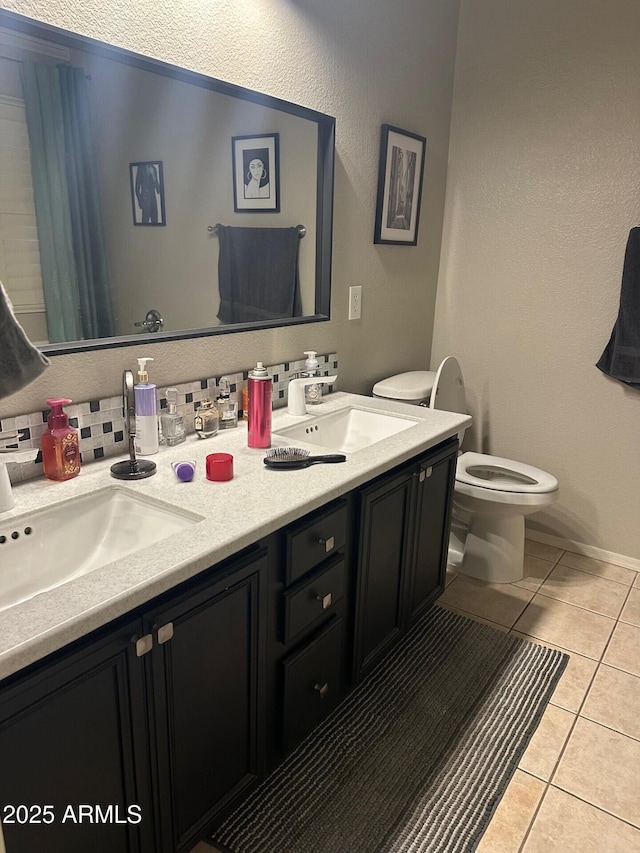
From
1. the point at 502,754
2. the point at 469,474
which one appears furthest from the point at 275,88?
the point at 502,754

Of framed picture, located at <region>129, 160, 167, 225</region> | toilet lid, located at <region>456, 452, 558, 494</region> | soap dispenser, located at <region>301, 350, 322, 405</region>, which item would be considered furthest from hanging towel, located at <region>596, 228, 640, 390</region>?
framed picture, located at <region>129, 160, 167, 225</region>

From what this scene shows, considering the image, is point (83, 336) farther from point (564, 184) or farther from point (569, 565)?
point (569, 565)

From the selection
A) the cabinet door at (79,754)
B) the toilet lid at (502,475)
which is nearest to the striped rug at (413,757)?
the cabinet door at (79,754)

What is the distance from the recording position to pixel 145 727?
3.65ft

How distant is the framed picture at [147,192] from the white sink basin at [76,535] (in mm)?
738

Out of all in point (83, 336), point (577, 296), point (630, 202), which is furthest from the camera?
point (577, 296)

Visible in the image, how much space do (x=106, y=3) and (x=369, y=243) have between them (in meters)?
1.29

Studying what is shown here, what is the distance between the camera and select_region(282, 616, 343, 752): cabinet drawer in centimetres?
153

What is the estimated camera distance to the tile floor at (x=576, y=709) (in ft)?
4.99

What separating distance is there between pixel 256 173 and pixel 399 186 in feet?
2.75

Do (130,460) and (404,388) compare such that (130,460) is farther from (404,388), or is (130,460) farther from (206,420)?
(404,388)

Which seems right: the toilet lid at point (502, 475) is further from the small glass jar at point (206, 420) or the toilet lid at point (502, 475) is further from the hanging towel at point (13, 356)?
the hanging towel at point (13, 356)

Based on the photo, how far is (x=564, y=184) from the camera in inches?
103

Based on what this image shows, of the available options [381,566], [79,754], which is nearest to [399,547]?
[381,566]
